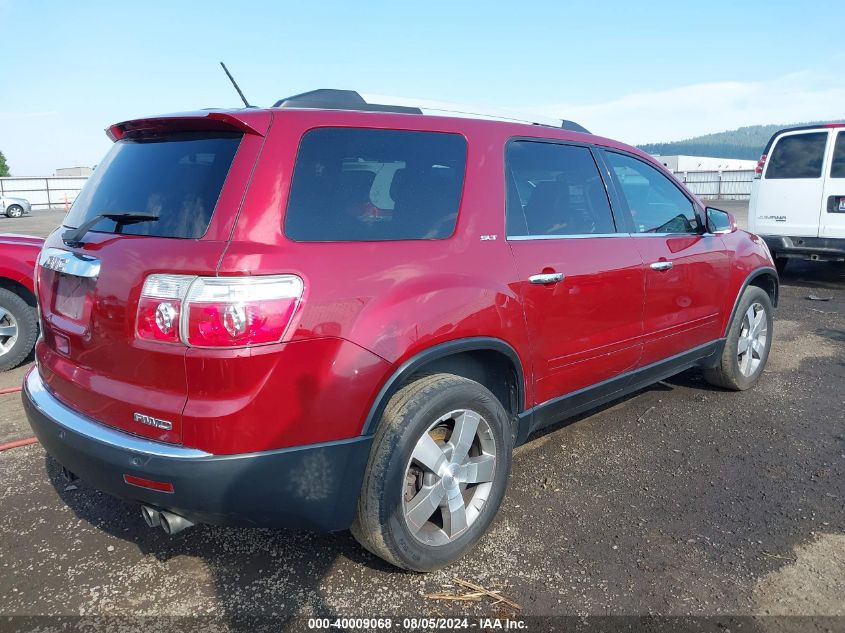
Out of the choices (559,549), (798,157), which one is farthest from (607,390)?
(798,157)

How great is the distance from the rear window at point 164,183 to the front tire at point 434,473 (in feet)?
3.24

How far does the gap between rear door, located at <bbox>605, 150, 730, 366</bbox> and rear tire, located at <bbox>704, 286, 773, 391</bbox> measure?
0.28 m

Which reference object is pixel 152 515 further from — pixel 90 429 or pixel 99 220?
pixel 99 220

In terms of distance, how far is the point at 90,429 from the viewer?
2.30m

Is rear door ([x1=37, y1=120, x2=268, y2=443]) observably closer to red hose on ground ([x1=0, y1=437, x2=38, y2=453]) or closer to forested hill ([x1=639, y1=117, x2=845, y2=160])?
red hose on ground ([x1=0, y1=437, x2=38, y2=453])

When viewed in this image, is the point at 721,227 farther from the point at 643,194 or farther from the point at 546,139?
the point at 546,139

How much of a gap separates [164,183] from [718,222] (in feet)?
Result: 11.3

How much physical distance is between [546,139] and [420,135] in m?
0.86

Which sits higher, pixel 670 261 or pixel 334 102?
pixel 334 102

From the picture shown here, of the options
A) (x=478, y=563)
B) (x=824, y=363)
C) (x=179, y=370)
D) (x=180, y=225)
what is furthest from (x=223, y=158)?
(x=824, y=363)

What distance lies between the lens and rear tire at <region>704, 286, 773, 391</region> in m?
4.48

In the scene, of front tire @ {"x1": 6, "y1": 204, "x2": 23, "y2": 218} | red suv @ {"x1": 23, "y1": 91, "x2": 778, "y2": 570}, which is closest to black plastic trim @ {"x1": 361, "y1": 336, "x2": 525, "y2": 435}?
Answer: red suv @ {"x1": 23, "y1": 91, "x2": 778, "y2": 570}

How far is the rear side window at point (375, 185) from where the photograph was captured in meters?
2.24

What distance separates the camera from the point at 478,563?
2.68 meters
